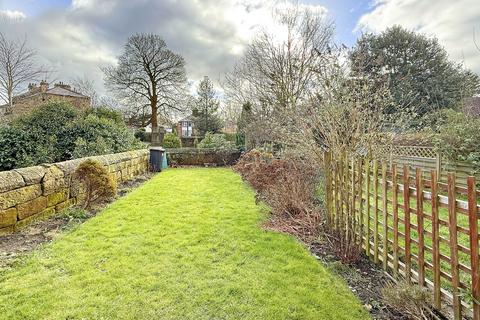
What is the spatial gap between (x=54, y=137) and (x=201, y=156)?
7192 millimetres

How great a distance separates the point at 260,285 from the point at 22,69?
22.2m

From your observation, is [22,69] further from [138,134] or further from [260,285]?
[260,285]

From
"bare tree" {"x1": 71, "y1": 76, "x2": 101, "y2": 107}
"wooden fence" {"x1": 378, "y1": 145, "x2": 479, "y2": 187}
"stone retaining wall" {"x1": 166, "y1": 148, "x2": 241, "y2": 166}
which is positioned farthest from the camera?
"bare tree" {"x1": 71, "y1": 76, "x2": 101, "y2": 107}

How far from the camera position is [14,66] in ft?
59.5

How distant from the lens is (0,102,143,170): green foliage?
7.57 meters

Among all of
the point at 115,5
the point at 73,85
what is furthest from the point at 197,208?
the point at 73,85

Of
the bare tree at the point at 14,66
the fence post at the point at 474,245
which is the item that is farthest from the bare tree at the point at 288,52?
the bare tree at the point at 14,66

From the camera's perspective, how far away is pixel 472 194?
193cm

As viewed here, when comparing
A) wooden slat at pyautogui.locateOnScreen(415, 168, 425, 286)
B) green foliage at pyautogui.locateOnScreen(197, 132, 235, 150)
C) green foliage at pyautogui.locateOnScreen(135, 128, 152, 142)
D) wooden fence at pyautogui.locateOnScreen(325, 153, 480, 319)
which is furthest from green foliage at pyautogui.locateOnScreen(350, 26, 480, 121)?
green foliage at pyautogui.locateOnScreen(135, 128, 152, 142)

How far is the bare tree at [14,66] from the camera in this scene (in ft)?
57.8

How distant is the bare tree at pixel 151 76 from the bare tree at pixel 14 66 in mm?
4694

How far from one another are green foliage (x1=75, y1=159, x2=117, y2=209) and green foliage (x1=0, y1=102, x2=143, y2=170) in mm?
2631

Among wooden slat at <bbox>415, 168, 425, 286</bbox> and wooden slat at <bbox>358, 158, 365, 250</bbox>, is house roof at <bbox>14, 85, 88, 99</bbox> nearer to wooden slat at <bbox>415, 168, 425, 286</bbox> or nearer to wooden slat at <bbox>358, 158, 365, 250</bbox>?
wooden slat at <bbox>358, 158, 365, 250</bbox>

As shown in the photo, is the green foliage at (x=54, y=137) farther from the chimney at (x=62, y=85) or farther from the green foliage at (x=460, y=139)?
the chimney at (x=62, y=85)
